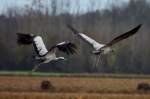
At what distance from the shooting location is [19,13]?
306 ft

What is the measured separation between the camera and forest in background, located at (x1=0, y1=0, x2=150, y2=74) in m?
76.1

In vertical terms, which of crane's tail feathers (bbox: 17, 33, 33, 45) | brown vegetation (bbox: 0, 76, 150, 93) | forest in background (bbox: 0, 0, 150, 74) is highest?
crane's tail feathers (bbox: 17, 33, 33, 45)

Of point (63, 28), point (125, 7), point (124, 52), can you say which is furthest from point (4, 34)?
point (125, 7)

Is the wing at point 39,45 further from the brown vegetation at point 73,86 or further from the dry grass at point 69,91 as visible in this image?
the brown vegetation at point 73,86

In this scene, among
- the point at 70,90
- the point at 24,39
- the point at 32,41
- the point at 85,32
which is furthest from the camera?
the point at 85,32

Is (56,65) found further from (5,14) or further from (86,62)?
(5,14)

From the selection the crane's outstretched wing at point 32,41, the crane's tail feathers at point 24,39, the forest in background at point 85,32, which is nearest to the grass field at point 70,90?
the crane's outstretched wing at point 32,41

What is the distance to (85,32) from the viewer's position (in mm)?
84438

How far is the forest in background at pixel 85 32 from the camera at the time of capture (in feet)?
250

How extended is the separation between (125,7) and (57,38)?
22.7 m

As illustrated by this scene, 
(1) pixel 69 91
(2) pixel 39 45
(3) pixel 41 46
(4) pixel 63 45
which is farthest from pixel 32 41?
(1) pixel 69 91

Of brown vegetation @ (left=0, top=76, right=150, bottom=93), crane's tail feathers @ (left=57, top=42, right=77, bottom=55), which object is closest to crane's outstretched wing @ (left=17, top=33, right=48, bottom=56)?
crane's tail feathers @ (left=57, top=42, right=77, bottom=55)

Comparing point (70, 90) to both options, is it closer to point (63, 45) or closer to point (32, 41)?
point (32, 41)

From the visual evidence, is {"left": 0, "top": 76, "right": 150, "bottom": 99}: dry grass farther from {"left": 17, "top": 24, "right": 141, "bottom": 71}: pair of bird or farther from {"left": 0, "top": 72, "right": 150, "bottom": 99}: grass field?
{"left": 17, "top": 24, "right": 141, "bottom": 71}: pair of bird
